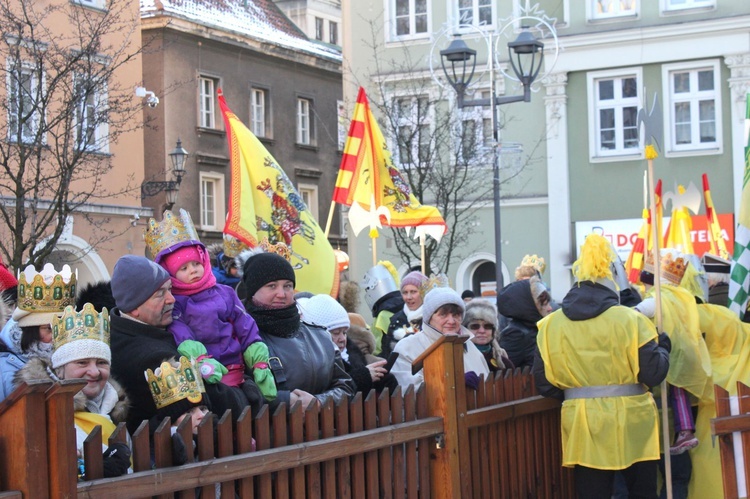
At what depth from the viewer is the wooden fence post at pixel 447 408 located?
20.5 feet

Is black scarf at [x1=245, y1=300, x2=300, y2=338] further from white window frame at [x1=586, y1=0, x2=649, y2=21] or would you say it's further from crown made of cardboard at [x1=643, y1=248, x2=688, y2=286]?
white window frame at [x1=586, y1=0, x2=649, y2=21]

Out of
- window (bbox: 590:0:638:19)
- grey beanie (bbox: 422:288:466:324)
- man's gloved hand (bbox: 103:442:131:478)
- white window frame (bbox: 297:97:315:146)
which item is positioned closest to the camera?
man's gloved hand (bbox: 103:442:131:478)

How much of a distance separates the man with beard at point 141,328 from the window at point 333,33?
140ft

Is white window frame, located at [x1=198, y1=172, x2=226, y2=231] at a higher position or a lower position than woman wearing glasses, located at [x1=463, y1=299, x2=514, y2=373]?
higher

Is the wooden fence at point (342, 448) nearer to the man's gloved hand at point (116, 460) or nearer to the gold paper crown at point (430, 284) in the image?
the man's gloved hand at point (116, 460)

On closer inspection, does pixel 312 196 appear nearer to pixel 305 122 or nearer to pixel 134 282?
pixel 305 122

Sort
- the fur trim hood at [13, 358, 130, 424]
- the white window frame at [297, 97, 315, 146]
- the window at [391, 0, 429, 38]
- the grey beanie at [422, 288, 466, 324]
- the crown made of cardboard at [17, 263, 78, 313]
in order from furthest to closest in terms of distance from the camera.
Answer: the white window frame at [297, 97, 315, 146]
the window at [391, 0, 429, 38]
the grey beanie at [422, 288, 466, 324]
the crown made of cardboard at [17, 263, 78, 313]
the fur trim hood at [13, 358, 130, 424]

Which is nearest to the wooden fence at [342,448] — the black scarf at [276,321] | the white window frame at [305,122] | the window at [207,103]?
the black scarf at [276,321]

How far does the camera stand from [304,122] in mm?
40469

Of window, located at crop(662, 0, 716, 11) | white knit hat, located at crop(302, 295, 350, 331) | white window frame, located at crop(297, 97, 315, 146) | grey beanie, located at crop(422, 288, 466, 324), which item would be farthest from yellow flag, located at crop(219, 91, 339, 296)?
white window frame, located at crop(297, 97, 315, 146)

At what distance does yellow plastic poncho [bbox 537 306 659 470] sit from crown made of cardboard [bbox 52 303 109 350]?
127 inches

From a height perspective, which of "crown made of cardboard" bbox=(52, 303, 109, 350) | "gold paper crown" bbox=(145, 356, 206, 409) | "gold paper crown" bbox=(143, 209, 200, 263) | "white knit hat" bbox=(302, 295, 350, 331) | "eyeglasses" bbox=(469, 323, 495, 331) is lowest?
"eyeglasses" bbox=(469, 323, 495, 331)

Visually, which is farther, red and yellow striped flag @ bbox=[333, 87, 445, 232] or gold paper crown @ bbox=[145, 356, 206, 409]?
red and yellow striped flag @ bbox=[333, 87, 445, 232]

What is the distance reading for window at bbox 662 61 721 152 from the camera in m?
29.1
